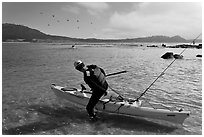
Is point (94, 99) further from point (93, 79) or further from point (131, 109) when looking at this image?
point (131, 109)

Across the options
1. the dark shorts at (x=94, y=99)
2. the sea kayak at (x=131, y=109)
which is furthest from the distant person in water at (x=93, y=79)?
the sea kayak at (x=131, y=109)

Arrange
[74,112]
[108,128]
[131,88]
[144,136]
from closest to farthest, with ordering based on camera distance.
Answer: [144,136] → [108,128] → [74,112] → [131,88]

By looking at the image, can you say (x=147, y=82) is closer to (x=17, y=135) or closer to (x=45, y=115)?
(x=45, y=115)

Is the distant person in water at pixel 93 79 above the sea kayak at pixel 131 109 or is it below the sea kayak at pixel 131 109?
above

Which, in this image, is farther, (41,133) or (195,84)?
(195,84)

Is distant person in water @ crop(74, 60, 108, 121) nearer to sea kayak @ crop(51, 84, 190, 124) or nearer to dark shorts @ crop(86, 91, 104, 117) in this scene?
dark shorts @ crop(86, 91, 104, 117)

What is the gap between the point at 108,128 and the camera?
827 cm

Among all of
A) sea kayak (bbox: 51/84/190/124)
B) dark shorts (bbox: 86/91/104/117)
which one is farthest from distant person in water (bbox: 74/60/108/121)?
sea kayak (bbox: 51/84/190/124)

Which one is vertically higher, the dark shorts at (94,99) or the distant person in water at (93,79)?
the distant person in water at (93,79)

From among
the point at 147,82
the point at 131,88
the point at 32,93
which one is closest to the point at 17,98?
the point at 32,93

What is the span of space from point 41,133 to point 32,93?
5916mm

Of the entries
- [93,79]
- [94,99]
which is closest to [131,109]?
[94,99]

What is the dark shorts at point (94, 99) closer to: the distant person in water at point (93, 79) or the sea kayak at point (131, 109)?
the distant person in water at point (93, 79)

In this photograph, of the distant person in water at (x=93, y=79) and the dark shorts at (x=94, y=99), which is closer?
the distant person in water at (x=93, y=79)
